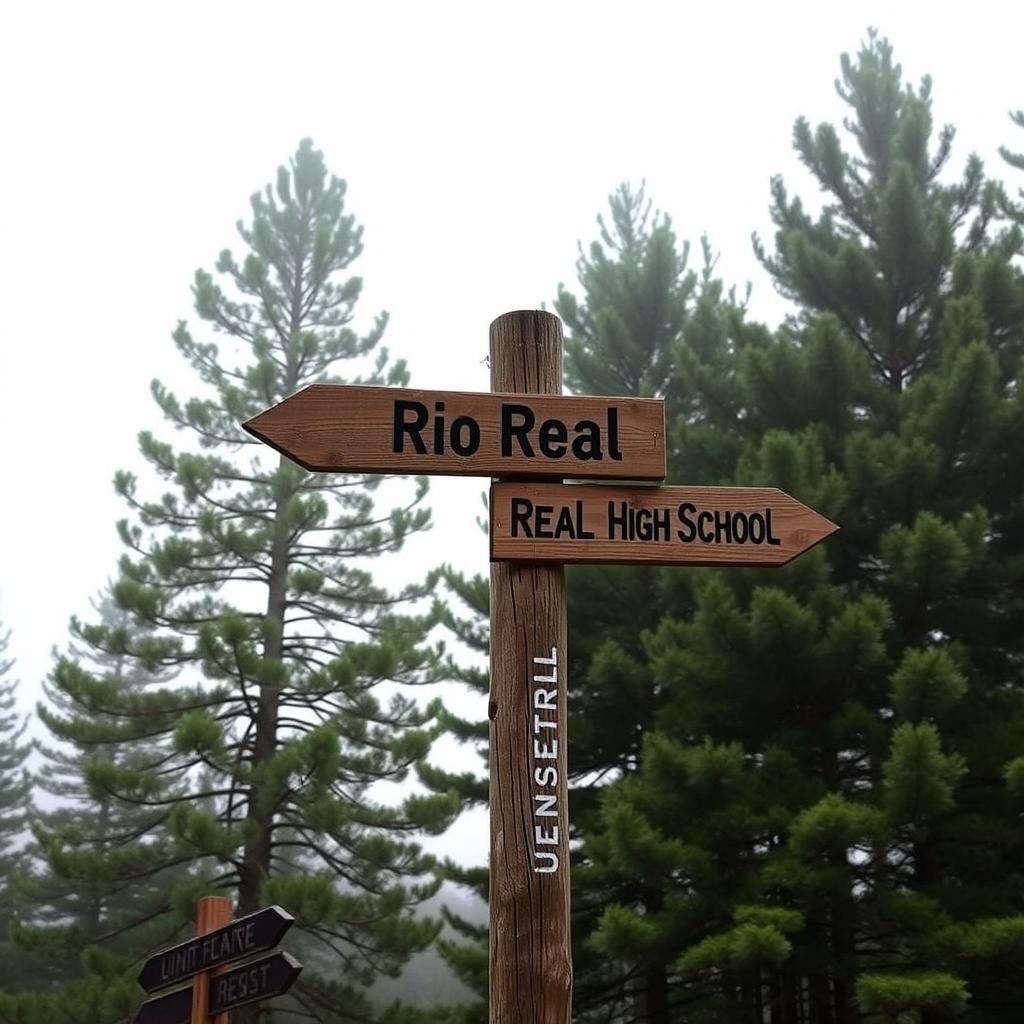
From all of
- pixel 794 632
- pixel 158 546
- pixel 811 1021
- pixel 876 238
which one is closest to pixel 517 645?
pixel 794 632

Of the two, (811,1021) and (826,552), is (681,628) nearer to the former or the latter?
(826,552)

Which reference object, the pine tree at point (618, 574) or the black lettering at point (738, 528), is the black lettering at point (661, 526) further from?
the pine tree at point (618, 574)

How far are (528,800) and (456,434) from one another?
0.95 metres

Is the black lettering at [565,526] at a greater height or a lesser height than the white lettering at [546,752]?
greater

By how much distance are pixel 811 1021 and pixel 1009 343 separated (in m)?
7.22

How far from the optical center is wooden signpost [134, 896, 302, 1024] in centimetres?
529

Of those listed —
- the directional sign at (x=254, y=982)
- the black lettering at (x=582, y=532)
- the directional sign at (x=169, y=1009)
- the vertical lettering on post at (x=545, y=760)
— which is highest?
the black lettering at (x=582, y=532)

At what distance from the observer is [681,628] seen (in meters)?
11.9

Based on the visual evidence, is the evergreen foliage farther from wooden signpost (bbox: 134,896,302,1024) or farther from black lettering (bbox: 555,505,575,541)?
black lettering (bbox: 555,505,575,541)

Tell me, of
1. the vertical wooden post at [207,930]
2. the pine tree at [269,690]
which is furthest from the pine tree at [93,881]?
the vertical wooden post at [207,930]

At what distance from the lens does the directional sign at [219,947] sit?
5.29 m

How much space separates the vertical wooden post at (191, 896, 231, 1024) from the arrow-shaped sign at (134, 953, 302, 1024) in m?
0.03

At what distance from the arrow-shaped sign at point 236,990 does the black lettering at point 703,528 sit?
2.79m

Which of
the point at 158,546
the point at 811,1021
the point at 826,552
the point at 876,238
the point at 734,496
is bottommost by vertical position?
the point at 811,1021
